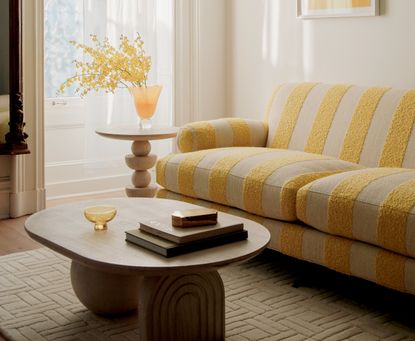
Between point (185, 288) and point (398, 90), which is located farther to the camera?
point (398, 90)

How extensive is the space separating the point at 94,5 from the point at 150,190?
1424 mm

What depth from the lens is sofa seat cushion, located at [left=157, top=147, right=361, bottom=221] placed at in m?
3.03

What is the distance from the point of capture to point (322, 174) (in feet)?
10.1

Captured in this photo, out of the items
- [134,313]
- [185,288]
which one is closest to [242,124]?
[134,313]

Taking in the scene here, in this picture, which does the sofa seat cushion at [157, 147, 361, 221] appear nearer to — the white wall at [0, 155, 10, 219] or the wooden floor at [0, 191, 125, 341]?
the wooden floor at [0, 191, 125, 341]

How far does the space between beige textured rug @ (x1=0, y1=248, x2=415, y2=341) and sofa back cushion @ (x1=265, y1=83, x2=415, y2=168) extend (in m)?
0.61

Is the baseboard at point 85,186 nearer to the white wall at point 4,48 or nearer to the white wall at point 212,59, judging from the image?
the white wall at point 212,59

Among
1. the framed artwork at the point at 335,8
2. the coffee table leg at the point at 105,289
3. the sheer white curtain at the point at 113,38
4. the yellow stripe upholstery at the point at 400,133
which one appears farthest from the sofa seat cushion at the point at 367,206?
the sheer white curtain at the point at 113,38

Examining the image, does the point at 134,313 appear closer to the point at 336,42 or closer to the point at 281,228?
the point at 281,228

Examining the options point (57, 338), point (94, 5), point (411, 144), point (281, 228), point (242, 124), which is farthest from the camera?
point (94, 5)

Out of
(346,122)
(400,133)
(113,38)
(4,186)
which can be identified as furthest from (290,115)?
(4,186)

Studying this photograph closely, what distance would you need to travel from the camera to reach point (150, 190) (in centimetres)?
411

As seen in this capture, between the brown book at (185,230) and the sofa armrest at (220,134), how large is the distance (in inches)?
54.4

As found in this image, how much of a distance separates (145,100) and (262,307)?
1.66m
